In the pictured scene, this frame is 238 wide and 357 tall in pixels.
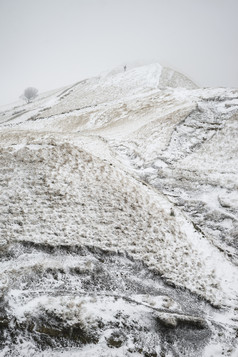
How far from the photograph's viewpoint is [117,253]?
9914 mm

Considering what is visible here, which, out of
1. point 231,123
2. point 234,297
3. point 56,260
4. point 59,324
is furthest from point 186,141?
point 59,324

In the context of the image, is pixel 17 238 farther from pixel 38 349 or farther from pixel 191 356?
pixel 191 356

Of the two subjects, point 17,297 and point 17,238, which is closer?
point 17,297

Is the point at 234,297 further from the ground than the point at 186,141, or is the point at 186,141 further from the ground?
the point at 186,141

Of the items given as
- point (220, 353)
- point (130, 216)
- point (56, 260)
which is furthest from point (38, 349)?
point (130, 216)

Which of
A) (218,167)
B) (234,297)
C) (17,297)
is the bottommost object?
(234,297)

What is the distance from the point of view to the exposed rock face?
6719 millimetres

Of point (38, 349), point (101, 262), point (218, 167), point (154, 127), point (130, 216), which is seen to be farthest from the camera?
point (154, 127)

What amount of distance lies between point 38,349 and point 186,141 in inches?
851

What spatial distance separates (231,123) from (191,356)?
73.9 feet

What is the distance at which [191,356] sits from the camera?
699cm

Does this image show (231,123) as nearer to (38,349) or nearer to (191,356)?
(191,356)

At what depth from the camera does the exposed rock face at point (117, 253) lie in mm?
6719

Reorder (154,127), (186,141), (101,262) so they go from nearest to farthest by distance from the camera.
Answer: (101,262) < (186,141) < (154,127)
